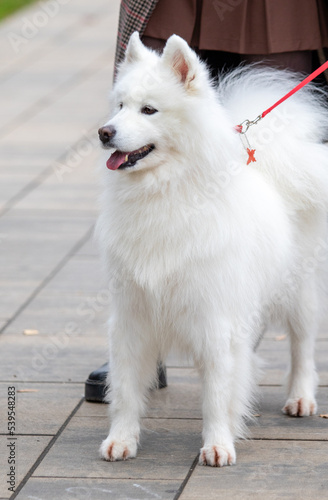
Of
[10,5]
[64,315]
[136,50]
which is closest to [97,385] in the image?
[64,315]

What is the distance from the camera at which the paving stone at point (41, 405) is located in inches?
174

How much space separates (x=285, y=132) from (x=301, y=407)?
1.35 meters

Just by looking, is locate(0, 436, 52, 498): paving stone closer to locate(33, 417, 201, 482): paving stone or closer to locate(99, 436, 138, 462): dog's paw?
locate(33, 417, 201, 482): paving stone

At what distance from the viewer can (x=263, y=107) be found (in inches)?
170

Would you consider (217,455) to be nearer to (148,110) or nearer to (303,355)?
(303,355)

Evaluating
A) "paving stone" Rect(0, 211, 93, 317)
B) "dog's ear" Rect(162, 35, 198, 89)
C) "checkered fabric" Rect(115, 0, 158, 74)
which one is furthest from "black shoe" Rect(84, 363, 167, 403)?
"checkered fabric" Rect(115, 0, 158, 74)

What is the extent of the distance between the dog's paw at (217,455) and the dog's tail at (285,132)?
117 centimetres

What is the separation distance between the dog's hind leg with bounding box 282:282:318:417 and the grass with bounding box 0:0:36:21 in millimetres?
14236

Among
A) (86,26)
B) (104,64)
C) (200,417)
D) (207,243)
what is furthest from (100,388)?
(86,26)

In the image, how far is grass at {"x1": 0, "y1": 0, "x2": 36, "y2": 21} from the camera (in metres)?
17.8

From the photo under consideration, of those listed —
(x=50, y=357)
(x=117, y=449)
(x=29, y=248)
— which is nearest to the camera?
(x=117, y=449)

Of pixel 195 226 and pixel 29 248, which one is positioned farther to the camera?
pixel 29 248

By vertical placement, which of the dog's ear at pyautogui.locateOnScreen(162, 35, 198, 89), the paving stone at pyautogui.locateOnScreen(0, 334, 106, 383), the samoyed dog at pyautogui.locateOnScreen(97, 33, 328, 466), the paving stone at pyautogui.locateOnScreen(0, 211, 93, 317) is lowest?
the paving stone at pyautogui.locateOnScreen(0, 211, 93, 317)

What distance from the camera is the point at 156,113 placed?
3744 mm
